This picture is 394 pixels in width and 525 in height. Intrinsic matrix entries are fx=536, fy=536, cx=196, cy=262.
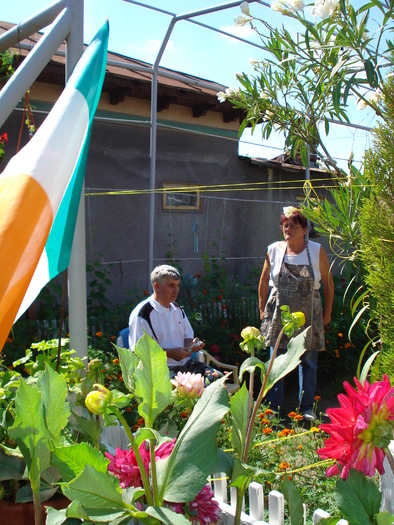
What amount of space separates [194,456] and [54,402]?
0.25 metres

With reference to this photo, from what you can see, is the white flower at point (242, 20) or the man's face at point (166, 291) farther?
the man's face at point (166, 291)

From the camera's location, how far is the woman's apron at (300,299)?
3605 millimetres

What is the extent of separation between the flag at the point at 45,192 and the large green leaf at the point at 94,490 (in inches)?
7.9

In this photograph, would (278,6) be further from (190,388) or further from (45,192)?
(190,388)

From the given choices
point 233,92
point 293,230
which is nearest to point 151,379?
point 233,92

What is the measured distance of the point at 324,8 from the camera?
56.5 inches

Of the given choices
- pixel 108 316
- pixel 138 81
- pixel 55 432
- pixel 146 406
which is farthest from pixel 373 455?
pixel 138 81

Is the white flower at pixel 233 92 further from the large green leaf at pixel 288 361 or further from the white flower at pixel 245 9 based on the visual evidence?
the large green leaf at pixel 288 361

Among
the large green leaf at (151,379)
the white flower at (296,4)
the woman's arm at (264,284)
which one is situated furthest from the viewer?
the woman's arm at (264,284)

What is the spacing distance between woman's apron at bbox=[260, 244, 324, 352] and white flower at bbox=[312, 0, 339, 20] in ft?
7.42

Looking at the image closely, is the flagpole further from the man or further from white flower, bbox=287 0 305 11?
the man

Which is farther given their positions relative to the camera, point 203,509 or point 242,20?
point 242,20

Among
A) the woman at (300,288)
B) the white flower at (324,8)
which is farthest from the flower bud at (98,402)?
the woman at (300,288)

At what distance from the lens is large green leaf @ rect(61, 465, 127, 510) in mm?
646
